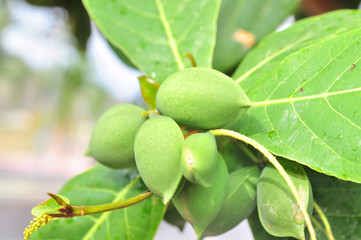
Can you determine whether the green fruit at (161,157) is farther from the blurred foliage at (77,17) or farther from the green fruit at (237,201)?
the blurred foliage at (77,17)

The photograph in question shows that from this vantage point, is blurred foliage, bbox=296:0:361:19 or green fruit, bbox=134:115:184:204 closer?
green fruit, bbox=134:115:184:204

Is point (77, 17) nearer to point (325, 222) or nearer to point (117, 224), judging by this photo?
point (117, 224)

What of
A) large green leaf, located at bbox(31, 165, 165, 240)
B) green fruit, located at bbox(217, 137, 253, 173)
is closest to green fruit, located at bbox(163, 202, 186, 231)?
large green leaf, located at bbox(31, 165, 165, 240)

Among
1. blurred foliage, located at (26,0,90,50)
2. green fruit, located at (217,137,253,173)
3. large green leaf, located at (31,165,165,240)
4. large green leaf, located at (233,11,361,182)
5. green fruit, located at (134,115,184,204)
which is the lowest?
blurred foliage, located at (26,0,90,50)

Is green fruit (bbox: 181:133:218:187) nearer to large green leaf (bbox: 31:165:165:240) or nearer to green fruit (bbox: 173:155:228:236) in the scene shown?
green fruit (bbox: 173:155:228:236)

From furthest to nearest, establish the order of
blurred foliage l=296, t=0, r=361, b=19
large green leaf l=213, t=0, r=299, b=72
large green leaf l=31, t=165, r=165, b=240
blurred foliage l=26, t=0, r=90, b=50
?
blurred foliage l=26, t=0, r=90, b=50, blurred foliage l=296, t=0, r=361, b=19, large green leaf l=213, t=0, r=299, b=72, large green leaf l=31, t=165, r=165, b=240

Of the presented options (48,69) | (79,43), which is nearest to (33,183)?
(48,69)
